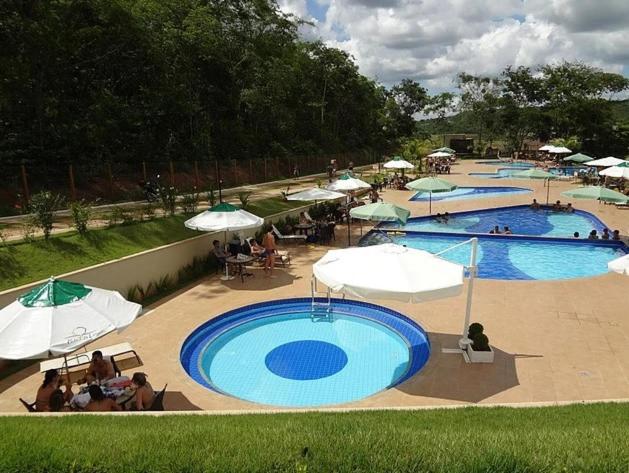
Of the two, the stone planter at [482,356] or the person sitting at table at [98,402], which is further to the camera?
the stone planter at [482,356]

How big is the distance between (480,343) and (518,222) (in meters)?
17.0

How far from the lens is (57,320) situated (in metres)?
6.25

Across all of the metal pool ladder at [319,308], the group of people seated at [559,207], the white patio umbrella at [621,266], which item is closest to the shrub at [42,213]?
the metal pool ladder at [319,308]

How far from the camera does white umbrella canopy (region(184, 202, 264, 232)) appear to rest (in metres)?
12.8

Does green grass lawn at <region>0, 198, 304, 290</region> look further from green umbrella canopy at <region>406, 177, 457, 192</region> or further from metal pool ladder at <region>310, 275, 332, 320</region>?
green umbrella canopy at <region>406, 177, 457, 192</region>

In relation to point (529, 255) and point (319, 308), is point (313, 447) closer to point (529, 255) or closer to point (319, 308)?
point (319, 308)

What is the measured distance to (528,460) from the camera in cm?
411

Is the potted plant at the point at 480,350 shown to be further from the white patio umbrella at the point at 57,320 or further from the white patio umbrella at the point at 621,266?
the white patio umbrella at the point at 57,320

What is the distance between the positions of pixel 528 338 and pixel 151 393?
7.36 m

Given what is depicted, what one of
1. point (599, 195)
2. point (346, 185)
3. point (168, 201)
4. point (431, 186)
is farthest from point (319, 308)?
point (599, 195)

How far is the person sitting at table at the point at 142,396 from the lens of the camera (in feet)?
22.4

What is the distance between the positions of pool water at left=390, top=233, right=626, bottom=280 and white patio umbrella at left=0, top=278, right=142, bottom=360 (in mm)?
11717

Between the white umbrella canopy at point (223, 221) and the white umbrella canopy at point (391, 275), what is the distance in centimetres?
471

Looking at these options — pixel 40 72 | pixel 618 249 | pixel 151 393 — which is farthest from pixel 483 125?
pixel 151 393
